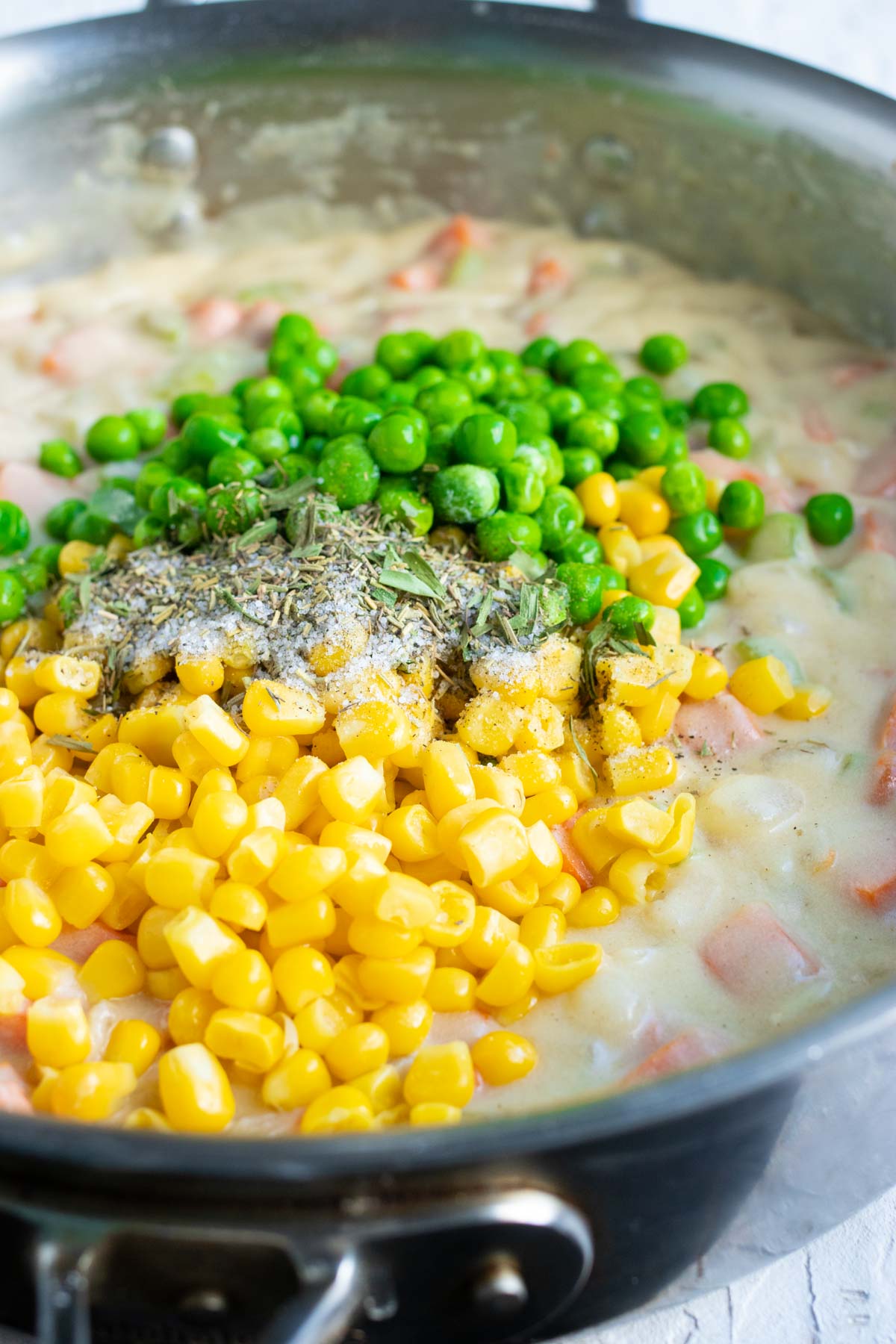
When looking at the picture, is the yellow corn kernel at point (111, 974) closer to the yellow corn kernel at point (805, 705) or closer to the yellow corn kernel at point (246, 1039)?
the yellow corn kernel at point (246, 1039)

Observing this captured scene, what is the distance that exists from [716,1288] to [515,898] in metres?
0.70

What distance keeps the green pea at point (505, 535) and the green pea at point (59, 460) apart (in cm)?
114

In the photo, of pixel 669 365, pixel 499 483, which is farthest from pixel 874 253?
pixel 499 483

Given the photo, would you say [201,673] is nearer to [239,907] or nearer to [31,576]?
[239,907]

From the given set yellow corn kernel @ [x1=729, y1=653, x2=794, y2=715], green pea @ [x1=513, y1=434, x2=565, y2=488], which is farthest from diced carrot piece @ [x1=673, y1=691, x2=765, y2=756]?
green pea @ [x1=513, y1=434, x2=565, y2=488]

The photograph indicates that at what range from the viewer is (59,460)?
9.86 ft

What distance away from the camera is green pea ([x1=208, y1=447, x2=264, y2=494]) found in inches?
107

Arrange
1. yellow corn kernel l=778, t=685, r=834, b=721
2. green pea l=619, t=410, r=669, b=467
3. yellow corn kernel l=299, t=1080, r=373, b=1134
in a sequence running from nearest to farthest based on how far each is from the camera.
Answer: yellow corn kernel l=299, t=1080, r=373, b=1134
yellow corn kernel l=778, t=685, r=834, b=721
green pea l=619, t=410, r=669, b=467

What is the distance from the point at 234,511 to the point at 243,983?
114 centimetres

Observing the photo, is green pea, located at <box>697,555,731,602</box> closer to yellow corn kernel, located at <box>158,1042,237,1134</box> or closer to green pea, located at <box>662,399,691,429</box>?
green pea, located at <box>662,399,691,429</box>

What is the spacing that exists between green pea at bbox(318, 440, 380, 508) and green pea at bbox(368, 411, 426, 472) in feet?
0.10

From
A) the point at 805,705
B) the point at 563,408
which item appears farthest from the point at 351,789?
the point at 563,408

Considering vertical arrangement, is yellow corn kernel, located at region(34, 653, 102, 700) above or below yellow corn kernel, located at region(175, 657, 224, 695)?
below

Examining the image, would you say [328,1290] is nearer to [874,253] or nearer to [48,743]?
[48,743]
